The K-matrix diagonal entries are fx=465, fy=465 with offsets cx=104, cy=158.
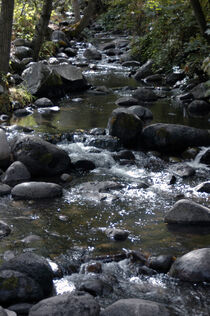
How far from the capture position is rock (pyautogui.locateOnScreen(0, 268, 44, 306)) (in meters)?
3.73

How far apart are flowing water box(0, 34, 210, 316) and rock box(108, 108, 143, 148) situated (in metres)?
0.37

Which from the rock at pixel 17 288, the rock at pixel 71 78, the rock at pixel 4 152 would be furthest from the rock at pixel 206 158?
the rock at pixel 71 78

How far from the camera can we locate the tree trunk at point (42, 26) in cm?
1341

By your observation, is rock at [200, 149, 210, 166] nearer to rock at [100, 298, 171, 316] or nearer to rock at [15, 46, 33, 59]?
rock at [100, 298, 171, 316]

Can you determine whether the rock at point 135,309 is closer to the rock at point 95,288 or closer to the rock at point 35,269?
the rock at point 95,288

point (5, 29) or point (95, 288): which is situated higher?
point (5, 29)

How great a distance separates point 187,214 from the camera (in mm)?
5402

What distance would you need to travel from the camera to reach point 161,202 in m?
6.09

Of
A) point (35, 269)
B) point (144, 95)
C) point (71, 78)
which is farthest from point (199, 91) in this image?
point (35, 269)

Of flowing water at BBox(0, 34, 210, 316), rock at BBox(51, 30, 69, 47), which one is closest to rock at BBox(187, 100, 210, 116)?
flowing water at BBox(0, 34, 210, 316)

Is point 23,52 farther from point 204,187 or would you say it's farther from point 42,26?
point 204,187

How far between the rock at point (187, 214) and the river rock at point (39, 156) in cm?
243

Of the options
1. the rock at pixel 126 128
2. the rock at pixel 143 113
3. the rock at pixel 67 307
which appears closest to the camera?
the rock at pixel 67 307

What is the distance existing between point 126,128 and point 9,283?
4.99 m
